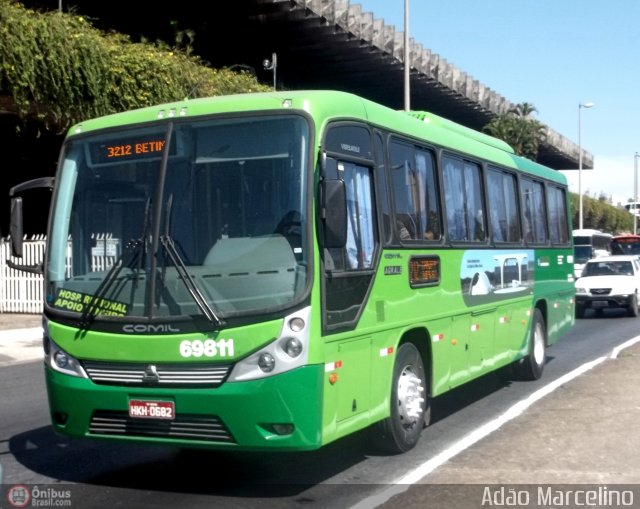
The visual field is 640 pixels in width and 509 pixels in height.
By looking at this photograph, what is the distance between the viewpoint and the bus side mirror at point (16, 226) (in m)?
7.60

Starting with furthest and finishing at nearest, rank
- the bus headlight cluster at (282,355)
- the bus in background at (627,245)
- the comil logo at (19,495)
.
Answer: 1. the bus in background at (627,245)
2. the comil logo at (19,495)
3. the bus headlight cluster at (282,355)

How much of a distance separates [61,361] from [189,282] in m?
1.27

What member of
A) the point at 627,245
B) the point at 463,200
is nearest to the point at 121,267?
the point at 463,200

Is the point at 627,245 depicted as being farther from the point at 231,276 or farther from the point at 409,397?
the point at 231,276

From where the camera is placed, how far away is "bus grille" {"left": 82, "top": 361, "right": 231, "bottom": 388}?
6.74 meters

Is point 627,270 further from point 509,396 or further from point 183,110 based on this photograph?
point 183,110

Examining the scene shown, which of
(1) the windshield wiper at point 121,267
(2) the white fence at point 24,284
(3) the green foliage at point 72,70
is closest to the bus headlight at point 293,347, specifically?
(1) the windshield wiper at point 121,267

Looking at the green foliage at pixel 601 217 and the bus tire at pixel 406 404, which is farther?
the green foliage at pixel 601 217

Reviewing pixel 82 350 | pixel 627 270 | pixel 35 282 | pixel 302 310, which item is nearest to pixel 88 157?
pixel 82 350

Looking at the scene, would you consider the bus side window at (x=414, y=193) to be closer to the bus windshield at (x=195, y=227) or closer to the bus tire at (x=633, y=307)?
the bus windshield at (x=195, y=227)

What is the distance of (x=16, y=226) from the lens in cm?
762

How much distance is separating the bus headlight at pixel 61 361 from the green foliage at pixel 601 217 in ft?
274

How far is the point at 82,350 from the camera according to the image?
716 centimetres

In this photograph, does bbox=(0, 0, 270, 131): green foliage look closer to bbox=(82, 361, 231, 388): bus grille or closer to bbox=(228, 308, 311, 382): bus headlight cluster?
bbox=(82, 361, 231, 388): bus grille
